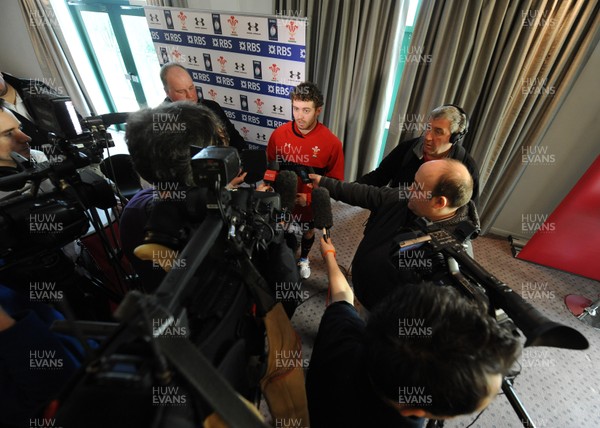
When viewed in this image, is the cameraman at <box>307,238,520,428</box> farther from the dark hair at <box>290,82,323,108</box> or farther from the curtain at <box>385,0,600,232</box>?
the curtain at <box>385,0,600,232</box>

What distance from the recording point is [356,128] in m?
2.68

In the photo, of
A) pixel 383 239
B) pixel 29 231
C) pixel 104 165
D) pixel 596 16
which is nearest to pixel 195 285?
pixel 29 231

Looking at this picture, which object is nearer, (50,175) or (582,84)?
(50,175)

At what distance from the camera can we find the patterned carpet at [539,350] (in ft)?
4.96

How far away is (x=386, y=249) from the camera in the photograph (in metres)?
1.10

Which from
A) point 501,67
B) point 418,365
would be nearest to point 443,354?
point 418,365

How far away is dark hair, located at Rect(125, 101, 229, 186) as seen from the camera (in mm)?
730

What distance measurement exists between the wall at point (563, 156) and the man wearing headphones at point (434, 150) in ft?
3.47

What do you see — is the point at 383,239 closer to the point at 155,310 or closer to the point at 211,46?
the point at 155,310

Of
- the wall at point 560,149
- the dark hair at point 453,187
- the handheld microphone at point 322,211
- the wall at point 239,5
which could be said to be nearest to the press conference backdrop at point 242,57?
the wall at point 239,5

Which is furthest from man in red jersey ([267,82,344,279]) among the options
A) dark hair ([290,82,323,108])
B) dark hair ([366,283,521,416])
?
dark hair ([366,283,521,416])

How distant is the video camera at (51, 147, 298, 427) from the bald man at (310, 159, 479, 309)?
1.50ft

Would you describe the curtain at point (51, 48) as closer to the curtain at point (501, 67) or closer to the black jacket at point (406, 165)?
the black jacket at point (406, 165)

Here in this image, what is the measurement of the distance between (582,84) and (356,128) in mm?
1681
